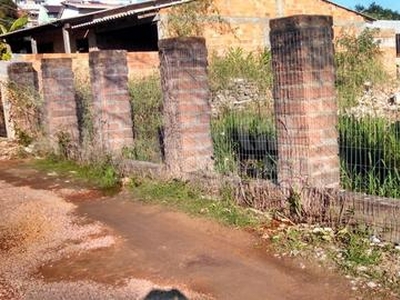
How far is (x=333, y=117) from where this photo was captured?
5.21 metres

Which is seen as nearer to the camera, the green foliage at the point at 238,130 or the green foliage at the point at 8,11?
the green foliage at the point at 238,130

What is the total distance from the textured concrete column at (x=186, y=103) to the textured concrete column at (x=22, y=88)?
5.51 meters

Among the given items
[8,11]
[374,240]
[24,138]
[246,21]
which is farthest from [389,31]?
[8,11]

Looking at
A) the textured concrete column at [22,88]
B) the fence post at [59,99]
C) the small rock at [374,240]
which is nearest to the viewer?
the small rock at [374,240]

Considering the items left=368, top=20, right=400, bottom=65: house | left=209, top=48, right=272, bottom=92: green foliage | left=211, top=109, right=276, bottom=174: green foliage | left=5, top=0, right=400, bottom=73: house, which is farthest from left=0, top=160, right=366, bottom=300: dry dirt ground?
left=368, top=20, right=400, bottom=65: house

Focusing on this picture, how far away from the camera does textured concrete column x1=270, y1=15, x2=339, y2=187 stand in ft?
16.4

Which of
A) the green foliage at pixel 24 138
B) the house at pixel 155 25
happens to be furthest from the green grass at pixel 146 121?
the house at pixel 155 25

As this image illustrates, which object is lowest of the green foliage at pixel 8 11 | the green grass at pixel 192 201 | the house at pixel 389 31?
the green grass at pixel 192 201

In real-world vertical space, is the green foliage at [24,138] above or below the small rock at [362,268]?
above

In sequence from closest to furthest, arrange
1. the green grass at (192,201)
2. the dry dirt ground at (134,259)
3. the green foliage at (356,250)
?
the dry dirt ground at (134,259) < the green foliage at (356,250) < the green grass at (192,201)

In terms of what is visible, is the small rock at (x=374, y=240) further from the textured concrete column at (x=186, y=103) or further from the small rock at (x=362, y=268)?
the textured concrete column at (x=186, y=103)

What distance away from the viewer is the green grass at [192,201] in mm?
5480

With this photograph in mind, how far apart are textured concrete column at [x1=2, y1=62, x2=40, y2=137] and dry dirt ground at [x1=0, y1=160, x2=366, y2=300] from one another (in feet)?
17.0

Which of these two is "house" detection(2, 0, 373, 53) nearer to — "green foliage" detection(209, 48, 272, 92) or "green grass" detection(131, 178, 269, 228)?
"green foliage" detection(209, 48, 272, 92)
